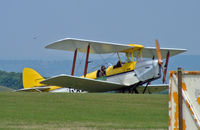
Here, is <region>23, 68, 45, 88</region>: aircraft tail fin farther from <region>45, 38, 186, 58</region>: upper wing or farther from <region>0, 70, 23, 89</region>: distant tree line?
<region>0, 70, 23, 89</region>: distant tree line

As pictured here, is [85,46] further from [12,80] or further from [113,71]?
[12,80]

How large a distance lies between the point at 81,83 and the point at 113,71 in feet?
7.49

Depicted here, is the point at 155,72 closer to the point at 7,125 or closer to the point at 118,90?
the point at 118,90

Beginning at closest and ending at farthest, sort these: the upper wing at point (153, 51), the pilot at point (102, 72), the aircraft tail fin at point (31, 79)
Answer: the pilot at point (102, 72) < the upper wing at point (153, 51) < the aircraft tail fin at point (31, 79)

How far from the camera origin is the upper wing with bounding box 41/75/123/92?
83.8ft

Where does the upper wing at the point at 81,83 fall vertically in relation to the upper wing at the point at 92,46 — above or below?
below

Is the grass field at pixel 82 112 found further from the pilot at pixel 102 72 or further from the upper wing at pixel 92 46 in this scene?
the upper wing at pixel 92 46

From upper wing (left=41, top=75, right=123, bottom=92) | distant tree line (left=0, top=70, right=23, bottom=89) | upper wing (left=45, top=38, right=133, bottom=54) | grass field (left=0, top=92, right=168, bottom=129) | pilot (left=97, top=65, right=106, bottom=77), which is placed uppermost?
upper wing (left=45, top=38, right=133, bottom=54)

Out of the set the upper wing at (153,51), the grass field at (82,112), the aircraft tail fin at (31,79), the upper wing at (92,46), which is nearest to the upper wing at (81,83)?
the upper wing at (92,46)

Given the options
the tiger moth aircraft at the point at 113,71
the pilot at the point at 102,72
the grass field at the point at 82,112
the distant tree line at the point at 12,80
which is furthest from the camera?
the distant tree line at the point at 12,80

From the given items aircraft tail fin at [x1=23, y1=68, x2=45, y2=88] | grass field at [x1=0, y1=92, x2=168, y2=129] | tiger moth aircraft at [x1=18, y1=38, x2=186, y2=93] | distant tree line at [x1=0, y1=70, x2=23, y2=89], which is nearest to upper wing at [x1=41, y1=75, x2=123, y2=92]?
tiger moth aircraft at [x1=18, y1=38, x2=186, y2=93]

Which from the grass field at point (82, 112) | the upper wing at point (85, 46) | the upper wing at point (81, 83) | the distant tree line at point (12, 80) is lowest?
the distant tree line at point (12, 80)

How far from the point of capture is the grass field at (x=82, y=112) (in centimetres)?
1120

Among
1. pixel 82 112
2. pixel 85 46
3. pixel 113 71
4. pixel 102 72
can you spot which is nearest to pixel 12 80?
pixel 85 46
